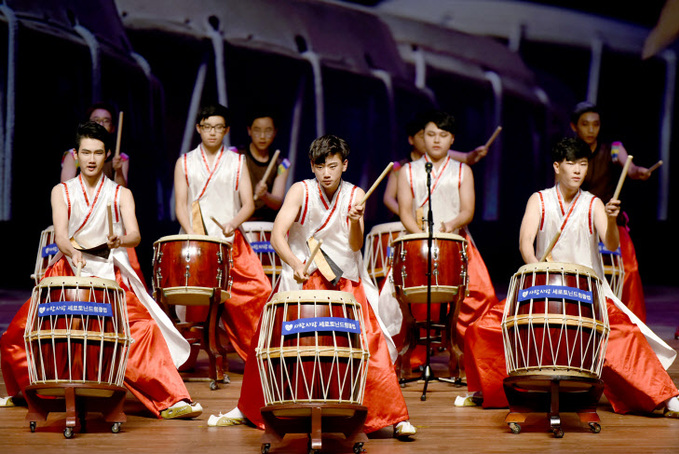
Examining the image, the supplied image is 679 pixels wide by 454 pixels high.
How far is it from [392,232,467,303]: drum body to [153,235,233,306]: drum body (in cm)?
91

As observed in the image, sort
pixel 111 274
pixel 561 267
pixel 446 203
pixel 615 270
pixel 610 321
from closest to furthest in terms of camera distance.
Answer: pixel 561 267, pixel 610 321, pixel 111 274, pixel 446 203, pixel 615 270

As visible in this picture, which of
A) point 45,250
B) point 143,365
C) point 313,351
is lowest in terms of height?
point 143,365

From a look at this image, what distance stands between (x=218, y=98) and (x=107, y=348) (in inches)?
148

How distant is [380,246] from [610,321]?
183 centimetres

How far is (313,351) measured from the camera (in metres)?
3.50

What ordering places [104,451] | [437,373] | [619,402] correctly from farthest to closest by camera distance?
[437,373], [619,402], [104,451]

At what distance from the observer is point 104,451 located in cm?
358

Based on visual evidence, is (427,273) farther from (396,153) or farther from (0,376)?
(396,153)

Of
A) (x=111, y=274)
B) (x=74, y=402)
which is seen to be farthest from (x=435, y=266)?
(x=74, y=402)

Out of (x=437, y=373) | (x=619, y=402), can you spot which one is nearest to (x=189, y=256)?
(x=437, y=373)

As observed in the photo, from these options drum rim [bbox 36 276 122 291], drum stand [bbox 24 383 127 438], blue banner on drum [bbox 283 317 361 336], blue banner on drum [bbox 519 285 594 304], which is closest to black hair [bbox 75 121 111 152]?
drum rim [bbox 36 276 122 291]

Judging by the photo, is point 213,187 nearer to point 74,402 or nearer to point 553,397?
point 74,402

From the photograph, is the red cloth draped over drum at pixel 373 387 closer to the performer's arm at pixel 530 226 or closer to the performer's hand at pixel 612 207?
the performer's arm at pixel 530 226

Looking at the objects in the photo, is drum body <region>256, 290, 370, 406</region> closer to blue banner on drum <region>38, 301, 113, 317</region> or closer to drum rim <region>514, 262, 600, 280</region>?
blue banner on drum <region>38, 301, 113, 317</region>
